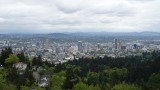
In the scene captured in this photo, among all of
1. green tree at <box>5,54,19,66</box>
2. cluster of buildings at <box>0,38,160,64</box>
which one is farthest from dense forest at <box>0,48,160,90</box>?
cluster of buildings at <box>0,38,160,64</box>

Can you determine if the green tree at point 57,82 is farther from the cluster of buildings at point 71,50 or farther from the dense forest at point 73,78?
the cluster of buildings at point 71,50

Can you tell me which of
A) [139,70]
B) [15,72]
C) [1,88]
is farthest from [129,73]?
[1,88]

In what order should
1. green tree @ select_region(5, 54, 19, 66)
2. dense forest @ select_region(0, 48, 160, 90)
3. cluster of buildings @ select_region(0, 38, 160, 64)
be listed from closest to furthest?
1. dense forest @ select_region(0, 48, 160, 90)
2. green tree @ select_region(5, 54, 19, 66)
3. cluster of buildings @ select_region(0, 38, 160, 64)

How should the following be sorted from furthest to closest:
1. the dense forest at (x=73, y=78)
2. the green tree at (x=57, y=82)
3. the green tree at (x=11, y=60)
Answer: the green tree at (x=11, y=60), the green tree at (x=57, y=82), the dense forest at (x=73, y=78)

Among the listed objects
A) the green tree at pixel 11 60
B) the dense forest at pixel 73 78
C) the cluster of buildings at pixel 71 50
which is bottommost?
the cluster of buildings at pixel 71 50

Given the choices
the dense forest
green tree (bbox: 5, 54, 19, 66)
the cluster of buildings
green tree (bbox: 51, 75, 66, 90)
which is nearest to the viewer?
the dense forest

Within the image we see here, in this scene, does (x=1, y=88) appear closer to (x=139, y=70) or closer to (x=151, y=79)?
(x=151, y=79)

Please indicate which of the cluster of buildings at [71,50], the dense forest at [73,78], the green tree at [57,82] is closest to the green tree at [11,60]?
the dense forest at [73,78]

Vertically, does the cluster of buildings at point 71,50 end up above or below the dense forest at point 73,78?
below

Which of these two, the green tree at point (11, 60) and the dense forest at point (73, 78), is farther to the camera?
the green tree at point (11, 60)

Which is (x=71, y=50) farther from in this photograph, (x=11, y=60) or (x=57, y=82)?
(x=57, y=82)

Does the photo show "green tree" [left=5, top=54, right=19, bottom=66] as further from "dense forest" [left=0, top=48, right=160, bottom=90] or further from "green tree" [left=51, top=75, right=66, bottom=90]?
"green tree" [left=51, top=75, right=66, bottom=90]

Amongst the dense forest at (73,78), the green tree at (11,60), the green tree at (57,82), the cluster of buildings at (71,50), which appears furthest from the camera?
the cluster of buildings at (71,50)
